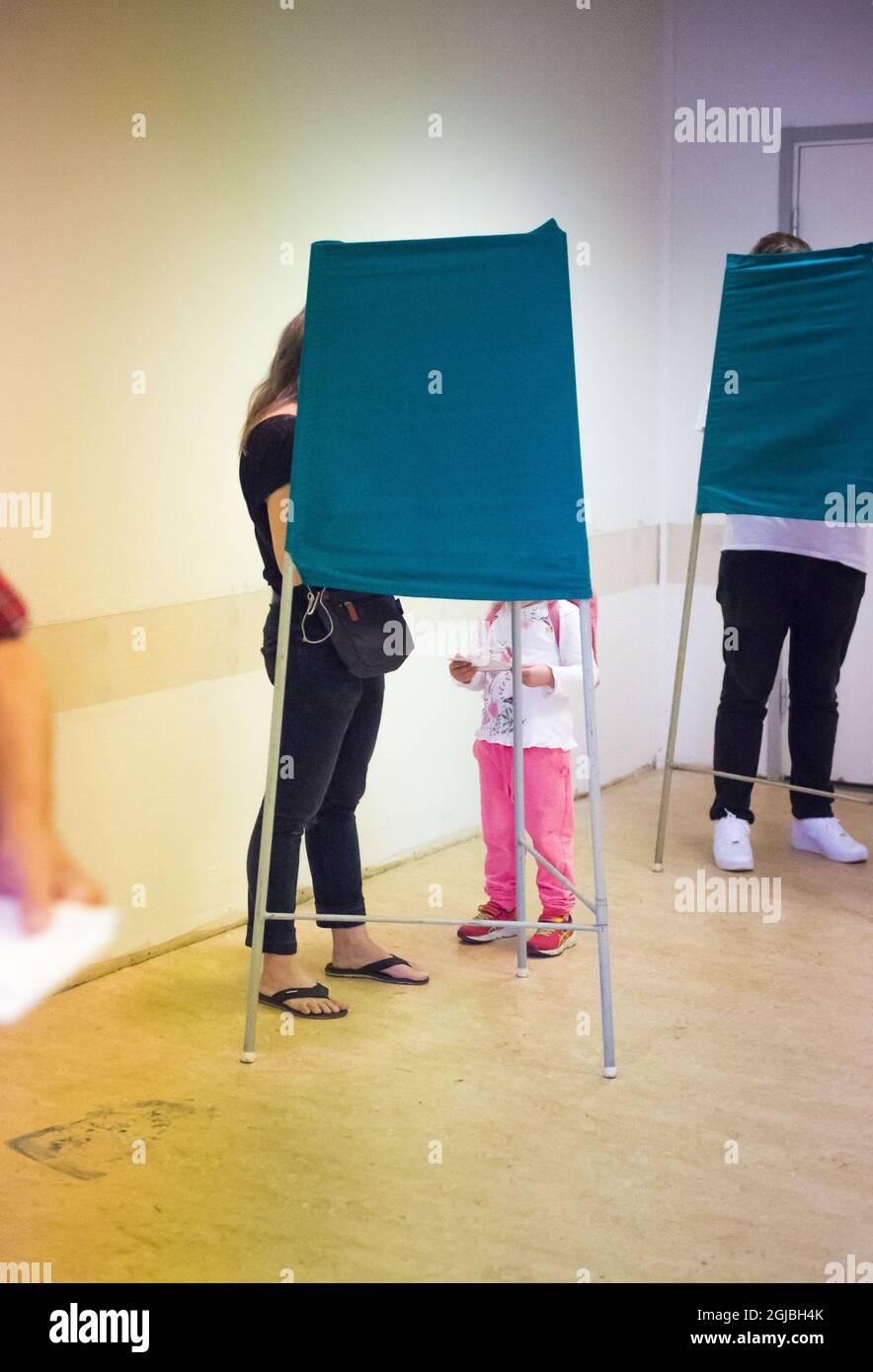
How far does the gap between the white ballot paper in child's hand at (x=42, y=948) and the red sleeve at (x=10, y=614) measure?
18cm

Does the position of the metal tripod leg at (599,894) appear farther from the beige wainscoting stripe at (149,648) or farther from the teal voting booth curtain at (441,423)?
the beige wainscoting stripe at (149,648)

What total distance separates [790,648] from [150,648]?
66.8 inches

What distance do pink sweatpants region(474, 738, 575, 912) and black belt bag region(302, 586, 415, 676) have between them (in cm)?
53

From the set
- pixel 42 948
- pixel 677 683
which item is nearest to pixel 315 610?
pixel 677 683

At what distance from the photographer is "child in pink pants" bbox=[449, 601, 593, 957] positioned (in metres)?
3.09

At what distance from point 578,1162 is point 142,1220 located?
67 centimetres

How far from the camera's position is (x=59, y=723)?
2.91m

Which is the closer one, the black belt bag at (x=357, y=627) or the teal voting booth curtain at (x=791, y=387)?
the black belt bag at (x=357, y=627)

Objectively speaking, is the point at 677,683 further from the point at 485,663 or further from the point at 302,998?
the point at 302,998

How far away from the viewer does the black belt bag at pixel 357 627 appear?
2.69 metres

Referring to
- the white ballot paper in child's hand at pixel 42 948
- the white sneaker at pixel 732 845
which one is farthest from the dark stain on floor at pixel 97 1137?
the white sneaker at pixel 732 845

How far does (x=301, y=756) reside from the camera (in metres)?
2.75

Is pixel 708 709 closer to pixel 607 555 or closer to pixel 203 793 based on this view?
pixel 607 555
